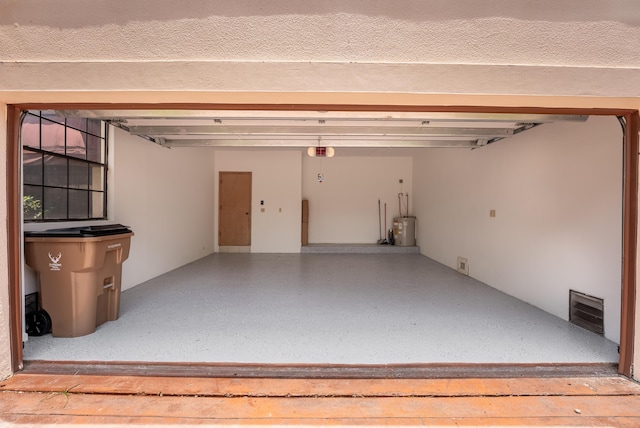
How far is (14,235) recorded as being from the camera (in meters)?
2.20

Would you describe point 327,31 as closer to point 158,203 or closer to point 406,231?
point 158,203

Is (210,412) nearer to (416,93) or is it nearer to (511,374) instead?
(511,374)

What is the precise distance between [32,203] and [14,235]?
138cm

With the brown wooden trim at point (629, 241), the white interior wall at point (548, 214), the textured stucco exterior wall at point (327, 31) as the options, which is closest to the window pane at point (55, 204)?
the textured stucco exterior wall at point (327, 31)

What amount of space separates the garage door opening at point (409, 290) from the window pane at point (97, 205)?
18 centimetres

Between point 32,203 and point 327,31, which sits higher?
point 327,31

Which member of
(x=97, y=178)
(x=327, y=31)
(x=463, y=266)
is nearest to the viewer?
(x=327, y=31)

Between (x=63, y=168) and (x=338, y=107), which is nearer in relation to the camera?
(x=338, y=107)

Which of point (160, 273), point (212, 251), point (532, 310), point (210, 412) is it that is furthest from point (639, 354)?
point (212, 251)

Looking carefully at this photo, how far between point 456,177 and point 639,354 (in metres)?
4.43

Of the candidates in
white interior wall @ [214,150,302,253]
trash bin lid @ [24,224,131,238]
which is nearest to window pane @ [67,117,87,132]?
trash bin lid @ [24,224,131,238]

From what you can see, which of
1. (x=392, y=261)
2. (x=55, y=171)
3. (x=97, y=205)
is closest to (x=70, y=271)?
(x=55, y=171)

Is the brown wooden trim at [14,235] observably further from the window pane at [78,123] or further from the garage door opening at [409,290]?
the window pane at [78,123]

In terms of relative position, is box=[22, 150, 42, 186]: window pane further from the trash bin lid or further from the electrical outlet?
the electrical outlet
